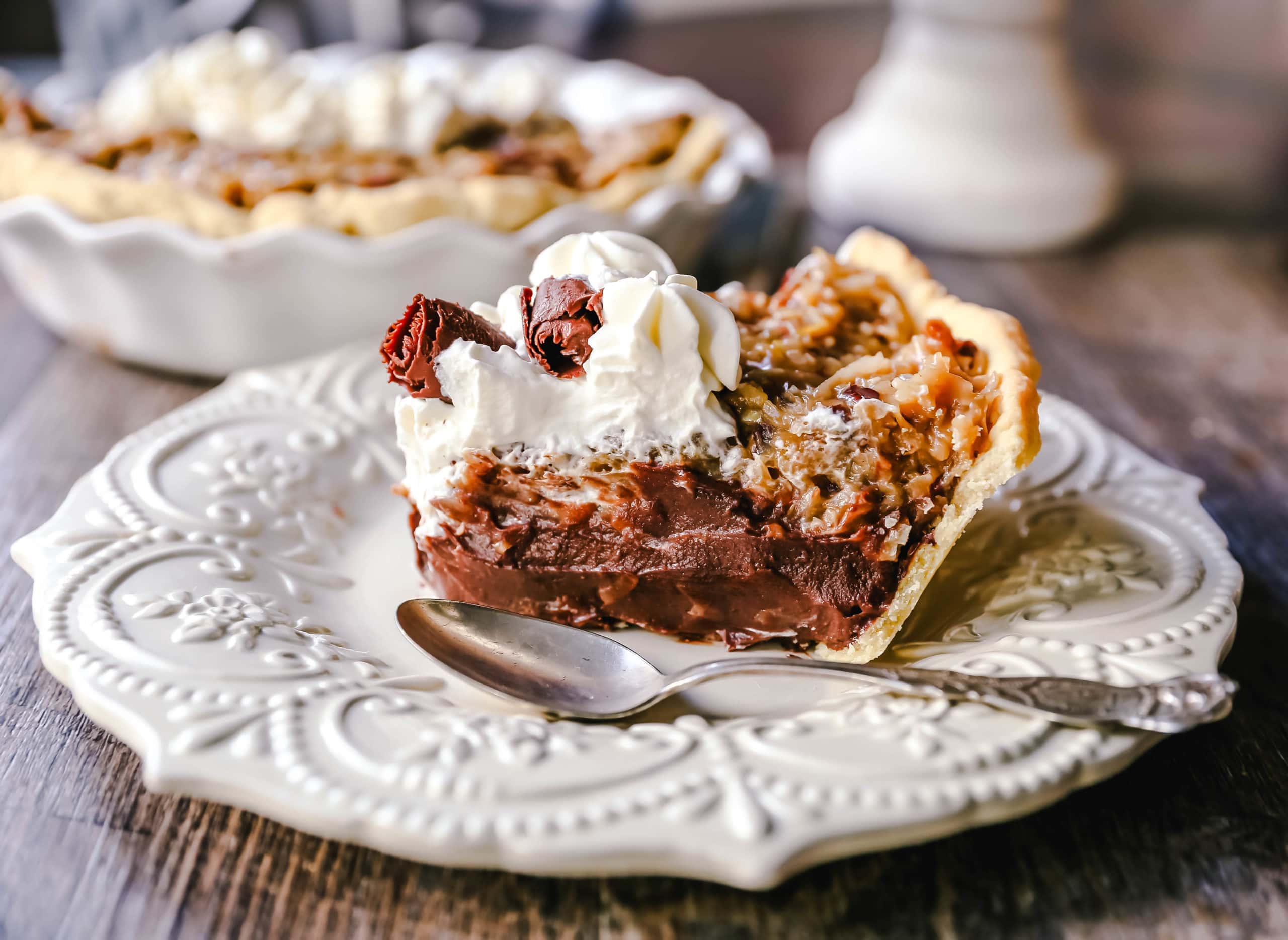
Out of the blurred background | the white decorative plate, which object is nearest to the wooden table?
the white decorative plate

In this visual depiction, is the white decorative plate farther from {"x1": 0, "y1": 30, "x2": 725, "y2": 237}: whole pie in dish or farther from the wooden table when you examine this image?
{"x1": 0, "y1": 30, "x2": 725, "y2": 237}: whole pie in dish

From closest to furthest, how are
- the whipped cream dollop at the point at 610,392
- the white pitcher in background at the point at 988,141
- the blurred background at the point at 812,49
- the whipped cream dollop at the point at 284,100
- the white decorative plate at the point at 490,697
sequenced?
the white decorative plate at the point at 490,697 < the whipped cream dollop at the point at 610,392 < the whipped cream dollop at the point at 284,100 < the white pitcher in background at the point at 988,141 < the blurred background at the point at 812,49

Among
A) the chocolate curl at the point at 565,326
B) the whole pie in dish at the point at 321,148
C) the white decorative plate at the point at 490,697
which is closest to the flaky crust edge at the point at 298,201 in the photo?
the whole pie in dish at the point at 321,148

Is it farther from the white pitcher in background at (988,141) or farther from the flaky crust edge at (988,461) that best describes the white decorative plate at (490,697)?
the white pitcher in background at (988,141)

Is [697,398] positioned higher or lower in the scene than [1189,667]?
higher

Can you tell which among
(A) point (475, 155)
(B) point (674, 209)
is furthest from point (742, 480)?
(A) point (475, 155)

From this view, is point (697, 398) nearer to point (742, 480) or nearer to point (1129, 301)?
point (742, 480)

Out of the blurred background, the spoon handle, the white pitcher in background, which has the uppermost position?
the spoon handle
